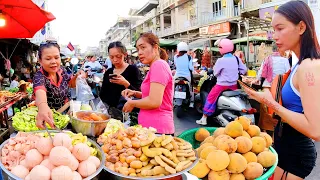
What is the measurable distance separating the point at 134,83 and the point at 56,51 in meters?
1.04

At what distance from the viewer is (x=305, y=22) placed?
5.55 feet

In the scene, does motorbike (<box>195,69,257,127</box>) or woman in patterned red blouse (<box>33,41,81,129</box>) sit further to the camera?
motorbike (<box>195,69,257,127</box>)

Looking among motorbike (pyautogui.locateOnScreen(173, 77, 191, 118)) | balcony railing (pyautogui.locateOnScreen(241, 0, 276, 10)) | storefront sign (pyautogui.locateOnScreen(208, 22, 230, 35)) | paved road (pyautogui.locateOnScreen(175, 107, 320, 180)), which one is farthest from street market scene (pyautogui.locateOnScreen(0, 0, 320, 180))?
balcony railing (pyautogui.locateOnScreen(241, 0, 276, 10))

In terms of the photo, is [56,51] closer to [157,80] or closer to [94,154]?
[157,80]

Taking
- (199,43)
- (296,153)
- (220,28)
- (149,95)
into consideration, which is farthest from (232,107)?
(220,28)

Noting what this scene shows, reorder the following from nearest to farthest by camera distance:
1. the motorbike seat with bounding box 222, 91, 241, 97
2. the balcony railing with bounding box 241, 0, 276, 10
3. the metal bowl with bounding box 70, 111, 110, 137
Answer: the metal bowl with bounding box 70, 111, 110, 137, the motorbike seat with bounding box 222, 91, 241, 97, the balcony railing with bounding box 241, 0, 276, 10

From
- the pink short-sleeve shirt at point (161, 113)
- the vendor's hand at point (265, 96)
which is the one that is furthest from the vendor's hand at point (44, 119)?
the vendor's hand at point (265, 96)

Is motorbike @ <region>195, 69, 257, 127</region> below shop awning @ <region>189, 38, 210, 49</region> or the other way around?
below

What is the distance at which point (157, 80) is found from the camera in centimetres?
212

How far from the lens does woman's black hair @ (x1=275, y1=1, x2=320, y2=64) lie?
1683 millimetres

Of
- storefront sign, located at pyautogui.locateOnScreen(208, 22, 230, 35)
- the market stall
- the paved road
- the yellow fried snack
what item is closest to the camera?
the market stall

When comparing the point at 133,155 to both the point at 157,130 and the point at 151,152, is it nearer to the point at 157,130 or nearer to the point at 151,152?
the point at 151,152

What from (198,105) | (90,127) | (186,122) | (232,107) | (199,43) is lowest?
(186,122)

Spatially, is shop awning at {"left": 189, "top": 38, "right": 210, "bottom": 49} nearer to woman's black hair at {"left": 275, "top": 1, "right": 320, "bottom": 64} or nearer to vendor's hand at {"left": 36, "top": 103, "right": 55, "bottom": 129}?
woman's black hair at {"left": 275, "top": 1, "right": 320, "bottom": 64}
